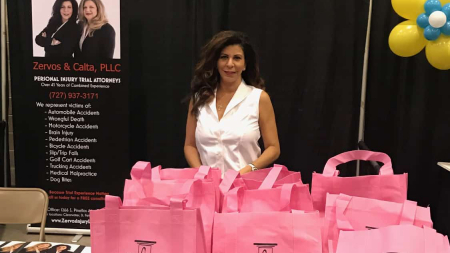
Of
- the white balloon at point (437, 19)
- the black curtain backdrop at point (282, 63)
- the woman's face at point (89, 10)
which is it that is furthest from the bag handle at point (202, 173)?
the woman's face at point (89, 10)

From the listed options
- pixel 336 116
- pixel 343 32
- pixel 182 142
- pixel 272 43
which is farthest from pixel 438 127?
pixel 182 142

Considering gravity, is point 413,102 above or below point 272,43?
below

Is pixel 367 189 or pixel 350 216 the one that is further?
pixel 367 189

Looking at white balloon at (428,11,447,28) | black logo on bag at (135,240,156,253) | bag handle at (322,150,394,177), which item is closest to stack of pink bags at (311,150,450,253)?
bag handle at (322,150,394,177)

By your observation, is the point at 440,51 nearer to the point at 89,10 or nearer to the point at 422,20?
the point at 422,20

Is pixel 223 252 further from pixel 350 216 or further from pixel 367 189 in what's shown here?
pixel 367 189

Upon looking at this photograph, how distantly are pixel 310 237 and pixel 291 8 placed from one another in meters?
2.35

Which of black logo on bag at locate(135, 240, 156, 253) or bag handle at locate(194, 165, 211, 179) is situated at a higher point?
bag handle at locate(194, 165, 211, 179)

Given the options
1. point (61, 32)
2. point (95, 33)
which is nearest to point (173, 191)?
point (95, 33)

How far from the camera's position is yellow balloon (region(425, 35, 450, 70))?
8.29ft

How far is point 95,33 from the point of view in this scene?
3248 millimetres

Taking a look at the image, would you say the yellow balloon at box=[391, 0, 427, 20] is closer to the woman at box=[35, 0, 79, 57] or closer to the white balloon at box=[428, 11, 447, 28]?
the white balloon at box=[428, 11, 447, 28]

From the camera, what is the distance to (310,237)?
122cm

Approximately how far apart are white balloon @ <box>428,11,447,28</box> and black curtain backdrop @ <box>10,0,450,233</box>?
2.43ft
